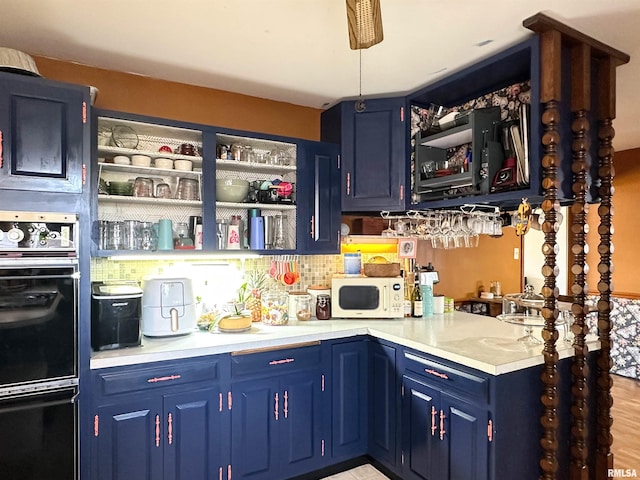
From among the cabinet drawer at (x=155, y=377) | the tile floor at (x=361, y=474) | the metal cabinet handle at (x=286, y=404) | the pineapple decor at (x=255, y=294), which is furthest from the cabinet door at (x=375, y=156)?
the tile floor at (x=361, y=474)

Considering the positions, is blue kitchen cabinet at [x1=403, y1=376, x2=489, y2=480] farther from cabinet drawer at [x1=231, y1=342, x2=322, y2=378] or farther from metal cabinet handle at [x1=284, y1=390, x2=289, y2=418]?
metal cabinet handle at [x1=284, y1=390, x2=289, y2=418]

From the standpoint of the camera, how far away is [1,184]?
1765mm

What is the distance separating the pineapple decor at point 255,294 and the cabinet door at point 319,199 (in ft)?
1.31

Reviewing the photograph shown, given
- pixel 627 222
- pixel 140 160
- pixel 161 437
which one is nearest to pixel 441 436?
pixel 161 437

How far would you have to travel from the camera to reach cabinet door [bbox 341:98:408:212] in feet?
9.36

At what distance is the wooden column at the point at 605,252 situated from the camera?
2.17 m

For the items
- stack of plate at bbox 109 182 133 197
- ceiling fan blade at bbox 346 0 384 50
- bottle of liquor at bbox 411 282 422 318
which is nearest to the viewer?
ceiling fan blade at bbox 346 0 384 50

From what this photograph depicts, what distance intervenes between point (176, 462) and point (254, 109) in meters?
2.29

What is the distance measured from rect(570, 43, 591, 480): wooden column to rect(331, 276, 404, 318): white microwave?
3.57 ft

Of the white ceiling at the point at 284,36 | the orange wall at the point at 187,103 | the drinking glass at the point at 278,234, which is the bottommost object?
the drinking glass at the point at 278,234

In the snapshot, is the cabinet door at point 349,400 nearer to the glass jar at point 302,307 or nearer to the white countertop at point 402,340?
the white countertop at point 402,340

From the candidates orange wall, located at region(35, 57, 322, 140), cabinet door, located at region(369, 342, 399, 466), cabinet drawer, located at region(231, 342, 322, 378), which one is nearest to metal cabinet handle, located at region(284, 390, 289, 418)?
cabinet drawer, located at region(231, 342, 322, 378)

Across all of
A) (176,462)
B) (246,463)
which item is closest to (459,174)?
(246,463)

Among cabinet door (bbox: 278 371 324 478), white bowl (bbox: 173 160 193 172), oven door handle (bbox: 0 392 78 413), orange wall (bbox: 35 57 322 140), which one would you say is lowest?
cabinet door (bbox: 278 371 324 478)
